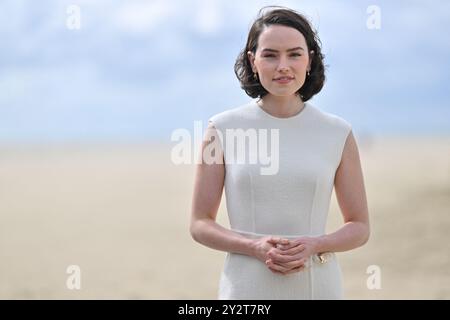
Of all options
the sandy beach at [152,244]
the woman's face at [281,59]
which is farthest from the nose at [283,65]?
the sandy beach at [152,244]

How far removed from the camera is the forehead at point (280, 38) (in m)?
2.46

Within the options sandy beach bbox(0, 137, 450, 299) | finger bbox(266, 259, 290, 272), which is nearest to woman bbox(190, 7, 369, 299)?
finger bbox(266, 259, 290, 272)

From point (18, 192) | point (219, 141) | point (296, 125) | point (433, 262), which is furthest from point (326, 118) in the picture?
point (18, 192)

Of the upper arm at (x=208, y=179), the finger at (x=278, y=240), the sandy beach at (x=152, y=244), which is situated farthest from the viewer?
the sandy beach at (x=152, y=244)

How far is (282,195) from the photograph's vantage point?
2.47m

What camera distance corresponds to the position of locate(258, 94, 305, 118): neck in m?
2.55

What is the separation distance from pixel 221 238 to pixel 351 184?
493 mm

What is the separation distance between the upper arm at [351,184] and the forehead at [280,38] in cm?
38

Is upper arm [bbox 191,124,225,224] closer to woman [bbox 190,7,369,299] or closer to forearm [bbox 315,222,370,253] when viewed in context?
woman [bbox 190,7,369,299]

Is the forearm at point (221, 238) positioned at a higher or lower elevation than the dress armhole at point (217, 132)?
lower

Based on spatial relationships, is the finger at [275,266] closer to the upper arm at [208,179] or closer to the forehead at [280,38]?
the upper arm at [208,179]

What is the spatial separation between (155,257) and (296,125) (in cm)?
908

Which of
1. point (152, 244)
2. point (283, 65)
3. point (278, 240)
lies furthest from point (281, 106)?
point (152, 244)

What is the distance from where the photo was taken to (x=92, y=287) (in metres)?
9.27
